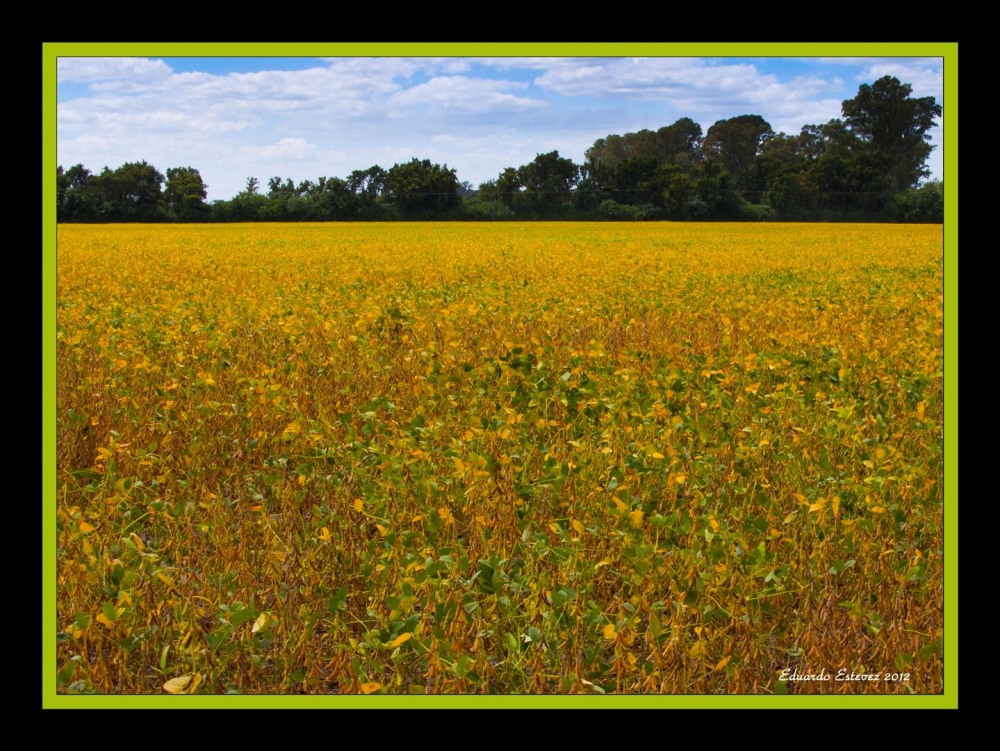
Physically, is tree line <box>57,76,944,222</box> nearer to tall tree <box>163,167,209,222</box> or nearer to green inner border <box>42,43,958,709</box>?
tall tree <box>163,167,209,222</box>

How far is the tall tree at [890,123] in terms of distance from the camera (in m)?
23.5

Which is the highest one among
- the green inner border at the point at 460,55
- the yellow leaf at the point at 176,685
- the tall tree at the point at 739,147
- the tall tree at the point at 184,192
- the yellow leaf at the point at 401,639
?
the tall tree at the point at 739,147

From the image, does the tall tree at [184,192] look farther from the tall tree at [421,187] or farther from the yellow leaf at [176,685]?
the yellow leaf at [176,685]

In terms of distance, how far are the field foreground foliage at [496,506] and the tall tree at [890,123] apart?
17.0 meters

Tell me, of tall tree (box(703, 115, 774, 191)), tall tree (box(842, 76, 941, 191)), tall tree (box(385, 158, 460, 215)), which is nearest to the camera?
tall tree (box(842, 76, 941, 191))

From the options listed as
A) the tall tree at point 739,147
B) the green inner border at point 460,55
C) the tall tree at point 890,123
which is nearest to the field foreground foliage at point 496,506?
the green inner border at point 460,55

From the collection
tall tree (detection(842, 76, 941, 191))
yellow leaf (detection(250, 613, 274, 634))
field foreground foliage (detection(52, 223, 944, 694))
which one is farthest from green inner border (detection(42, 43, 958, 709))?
tall tree (detection(842, 76, 941, 191))

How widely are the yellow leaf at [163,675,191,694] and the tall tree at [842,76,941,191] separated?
68.5ft

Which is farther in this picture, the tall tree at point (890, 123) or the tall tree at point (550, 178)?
the tall tree at point (550, 178)

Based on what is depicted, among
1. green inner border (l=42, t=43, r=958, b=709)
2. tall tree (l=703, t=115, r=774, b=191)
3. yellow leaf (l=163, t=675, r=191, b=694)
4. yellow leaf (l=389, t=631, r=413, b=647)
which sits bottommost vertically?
yellow leaf (l=163, t=675, r=191, b=694)

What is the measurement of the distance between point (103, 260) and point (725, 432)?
45.5 ft

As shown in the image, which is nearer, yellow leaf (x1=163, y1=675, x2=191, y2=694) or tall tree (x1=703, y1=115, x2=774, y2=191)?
yellow leaf (x1=163, y1=675, x2=191, y2=694)

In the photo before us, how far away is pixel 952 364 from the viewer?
10.2ft

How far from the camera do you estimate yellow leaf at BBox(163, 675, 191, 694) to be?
2855mm
